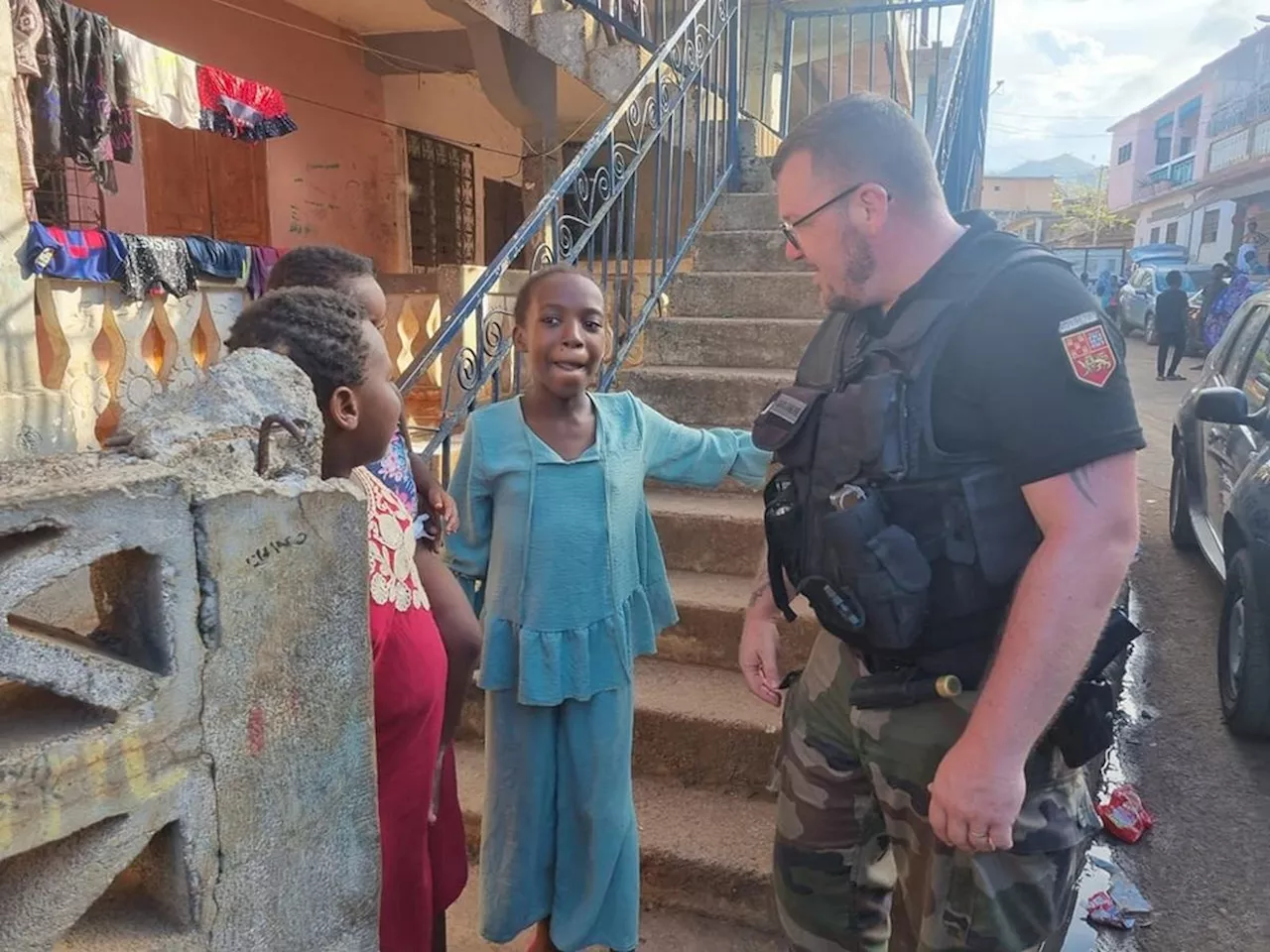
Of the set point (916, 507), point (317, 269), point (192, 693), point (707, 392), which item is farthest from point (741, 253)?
point (192, 693)

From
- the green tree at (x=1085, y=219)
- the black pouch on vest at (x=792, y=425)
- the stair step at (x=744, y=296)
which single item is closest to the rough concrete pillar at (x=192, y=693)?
the black pouch on vest at (x=792, y=425)

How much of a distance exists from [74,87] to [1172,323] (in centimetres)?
1393

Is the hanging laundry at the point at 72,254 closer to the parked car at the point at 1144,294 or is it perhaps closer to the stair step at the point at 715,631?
the stair step at the point at 715,631

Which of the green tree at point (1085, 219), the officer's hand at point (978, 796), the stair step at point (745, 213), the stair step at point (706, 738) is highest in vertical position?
the green tree at point (1085, 219)

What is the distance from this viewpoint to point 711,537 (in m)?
3.46

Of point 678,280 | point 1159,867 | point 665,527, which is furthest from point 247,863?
A: point 678,280

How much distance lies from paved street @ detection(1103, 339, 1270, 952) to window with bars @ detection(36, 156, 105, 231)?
243 inches

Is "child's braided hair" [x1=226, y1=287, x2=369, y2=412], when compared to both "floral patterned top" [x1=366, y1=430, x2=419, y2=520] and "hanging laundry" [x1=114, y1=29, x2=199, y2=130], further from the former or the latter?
"hanging laundry" [x1=114, y1=29, x2=199, y2=130]

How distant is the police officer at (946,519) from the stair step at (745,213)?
356 cm

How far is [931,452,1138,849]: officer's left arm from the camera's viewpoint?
1326 mm

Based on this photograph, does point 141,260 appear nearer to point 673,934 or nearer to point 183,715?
point 673,934

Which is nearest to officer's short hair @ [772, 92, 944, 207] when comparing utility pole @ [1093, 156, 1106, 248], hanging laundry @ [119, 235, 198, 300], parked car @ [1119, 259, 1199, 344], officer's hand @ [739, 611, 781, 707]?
officer's hand @ [739, 611, 781, 707]

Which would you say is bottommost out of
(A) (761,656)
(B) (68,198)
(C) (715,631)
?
(C) (715,631)

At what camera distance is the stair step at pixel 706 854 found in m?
2.54
